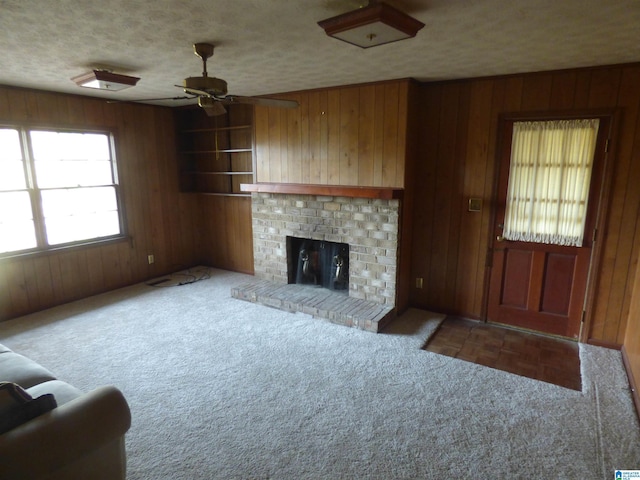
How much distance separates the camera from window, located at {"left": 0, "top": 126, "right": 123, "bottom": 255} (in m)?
3.93

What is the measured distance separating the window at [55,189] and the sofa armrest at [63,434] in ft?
10.8

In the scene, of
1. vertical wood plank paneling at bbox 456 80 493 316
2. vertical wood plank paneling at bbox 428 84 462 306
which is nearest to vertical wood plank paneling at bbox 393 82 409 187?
vertical wood plank paneling at bbox 428 84 462 306

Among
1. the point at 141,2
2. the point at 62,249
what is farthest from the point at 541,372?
the point at 62,249

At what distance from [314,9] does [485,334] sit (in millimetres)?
3103

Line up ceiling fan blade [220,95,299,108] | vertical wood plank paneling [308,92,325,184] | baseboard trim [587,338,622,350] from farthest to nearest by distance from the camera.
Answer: vertical wood plank paneling [308,92,325,184], baseboard trim [587,338,622,350], ceiling fan blade [220,95,299,108]

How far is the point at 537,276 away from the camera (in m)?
3.61

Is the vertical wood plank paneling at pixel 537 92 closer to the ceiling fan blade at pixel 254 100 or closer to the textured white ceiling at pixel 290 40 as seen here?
the textured white ceiling at pixel 290 40

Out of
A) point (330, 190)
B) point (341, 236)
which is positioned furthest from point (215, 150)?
point (341, 236)

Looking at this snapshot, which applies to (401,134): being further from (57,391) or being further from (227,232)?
(57,391)

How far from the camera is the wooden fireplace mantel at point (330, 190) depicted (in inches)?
145

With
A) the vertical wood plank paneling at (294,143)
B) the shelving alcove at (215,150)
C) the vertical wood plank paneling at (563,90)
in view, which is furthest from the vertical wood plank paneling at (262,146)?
the vertical wood plank paneling at (563,90)

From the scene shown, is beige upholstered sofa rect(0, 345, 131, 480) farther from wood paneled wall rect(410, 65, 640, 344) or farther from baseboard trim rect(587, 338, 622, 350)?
baseboard trim rect(587, 338, 622, 350)

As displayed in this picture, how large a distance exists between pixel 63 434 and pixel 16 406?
21cm

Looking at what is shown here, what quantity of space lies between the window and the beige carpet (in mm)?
963
